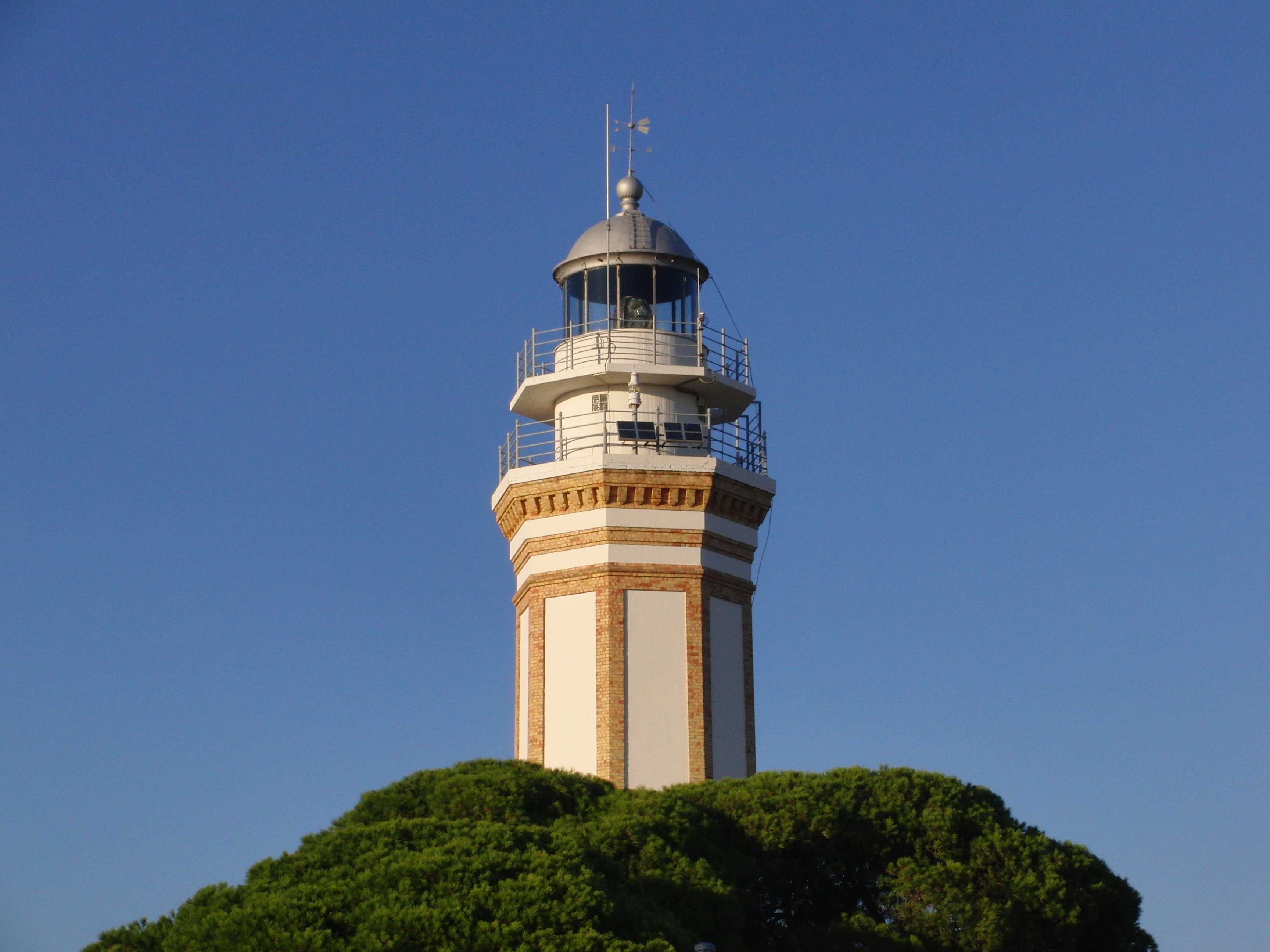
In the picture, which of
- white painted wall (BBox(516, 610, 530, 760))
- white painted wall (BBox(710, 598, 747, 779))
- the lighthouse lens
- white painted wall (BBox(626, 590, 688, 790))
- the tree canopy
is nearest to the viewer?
the tree canopy

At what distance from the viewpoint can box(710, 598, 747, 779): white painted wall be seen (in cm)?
3509

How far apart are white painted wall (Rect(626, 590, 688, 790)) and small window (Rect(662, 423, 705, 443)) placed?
2810 millimetres

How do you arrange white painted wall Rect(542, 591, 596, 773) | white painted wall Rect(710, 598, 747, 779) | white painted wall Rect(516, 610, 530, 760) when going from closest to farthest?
1. white painted wall Rect(542, 591, 596, 773)
2. white painted wall Rect(710, 598, 747, 779)
3. white painted wall Rect(516, 610, 530, 760)

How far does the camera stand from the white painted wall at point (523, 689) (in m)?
35.5

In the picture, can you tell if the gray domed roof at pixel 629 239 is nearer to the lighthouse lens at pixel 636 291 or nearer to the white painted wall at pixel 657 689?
the lighthouse lens at pixel 636 291

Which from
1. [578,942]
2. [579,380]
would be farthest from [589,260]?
[578,942]

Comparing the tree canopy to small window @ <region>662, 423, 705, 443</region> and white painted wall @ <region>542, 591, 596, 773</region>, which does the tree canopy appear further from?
small window @ <region>662, 423, 705, 443</region>

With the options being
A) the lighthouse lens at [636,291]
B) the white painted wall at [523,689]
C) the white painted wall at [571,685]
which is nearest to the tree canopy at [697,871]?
the white painted wall at [571,685]

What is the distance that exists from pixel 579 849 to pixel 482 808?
3534 mm

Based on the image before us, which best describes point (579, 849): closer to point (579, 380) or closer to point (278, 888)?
point (278, 888)

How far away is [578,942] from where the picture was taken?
23812mm

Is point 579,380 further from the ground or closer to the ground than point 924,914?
further from the ground

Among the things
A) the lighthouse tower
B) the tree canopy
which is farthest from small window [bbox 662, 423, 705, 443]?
the tree canopy

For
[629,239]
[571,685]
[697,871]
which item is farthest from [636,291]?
[697,871]
